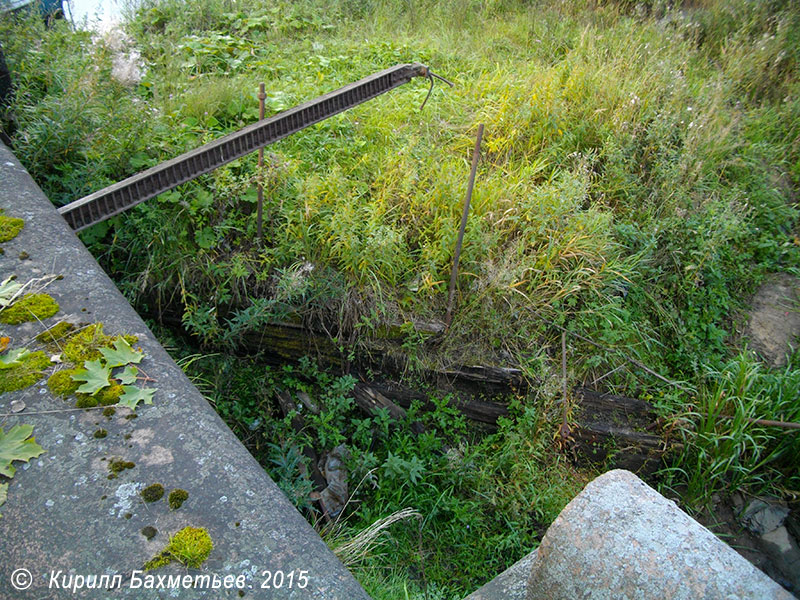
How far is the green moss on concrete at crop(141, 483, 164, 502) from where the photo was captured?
155cm

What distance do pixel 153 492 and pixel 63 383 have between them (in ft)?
1.80

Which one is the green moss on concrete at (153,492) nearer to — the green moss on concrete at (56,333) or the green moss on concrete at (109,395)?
the green moss on concrete at (109,395)

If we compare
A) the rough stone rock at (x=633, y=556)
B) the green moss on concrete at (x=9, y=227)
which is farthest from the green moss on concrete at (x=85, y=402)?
the rough stone rock at (x=633, y=556)

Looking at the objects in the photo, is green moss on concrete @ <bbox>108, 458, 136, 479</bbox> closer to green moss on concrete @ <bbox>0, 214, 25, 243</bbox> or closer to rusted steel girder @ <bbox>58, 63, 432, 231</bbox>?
green moss on concrete @ <bbox>0, 214, 25, 243</bbox>

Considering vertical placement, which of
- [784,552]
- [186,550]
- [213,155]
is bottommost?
[784,552]

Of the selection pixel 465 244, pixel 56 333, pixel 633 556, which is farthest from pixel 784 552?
pixel 56 333

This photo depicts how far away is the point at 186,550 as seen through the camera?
1.43 metres

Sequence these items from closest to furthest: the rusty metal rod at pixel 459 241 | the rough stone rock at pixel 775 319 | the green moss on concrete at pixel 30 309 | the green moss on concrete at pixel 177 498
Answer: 1. the green moss on concrete at pixel 177 498
2. the green moss on concrete at pixel 30 309
3. the rusty metal rod at pixel 459 241
4. the rough stone rock at pixel 775 319

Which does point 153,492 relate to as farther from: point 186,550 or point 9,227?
point 9,227

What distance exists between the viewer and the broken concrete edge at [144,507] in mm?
1402

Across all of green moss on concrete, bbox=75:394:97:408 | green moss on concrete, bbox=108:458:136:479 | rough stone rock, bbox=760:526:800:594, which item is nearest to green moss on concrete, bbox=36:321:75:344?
green moss on concrete, bbox=75:394:97:408

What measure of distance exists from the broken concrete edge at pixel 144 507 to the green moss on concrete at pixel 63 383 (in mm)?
23

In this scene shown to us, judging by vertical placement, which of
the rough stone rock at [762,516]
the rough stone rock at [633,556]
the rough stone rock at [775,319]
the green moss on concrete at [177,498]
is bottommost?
the rough stone rock at [762,516]

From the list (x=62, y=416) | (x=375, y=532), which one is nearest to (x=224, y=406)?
(x=375, y=532)
